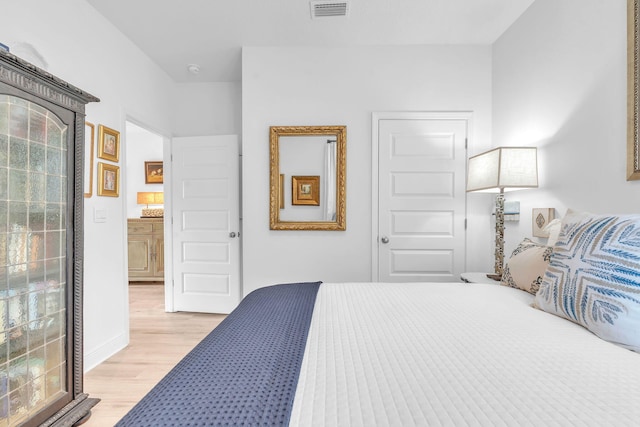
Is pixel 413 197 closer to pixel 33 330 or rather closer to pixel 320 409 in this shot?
pixel 320 409

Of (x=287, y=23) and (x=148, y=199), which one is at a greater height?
(x=287, y=23)

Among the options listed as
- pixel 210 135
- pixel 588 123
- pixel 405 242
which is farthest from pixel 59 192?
pixel 588 123

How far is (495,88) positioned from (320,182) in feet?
5.80

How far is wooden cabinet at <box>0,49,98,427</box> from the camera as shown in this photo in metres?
1.30

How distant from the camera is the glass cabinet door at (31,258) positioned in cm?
129

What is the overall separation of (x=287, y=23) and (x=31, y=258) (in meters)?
2.30

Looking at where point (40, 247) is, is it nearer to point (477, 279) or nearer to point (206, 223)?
point (206, 223)

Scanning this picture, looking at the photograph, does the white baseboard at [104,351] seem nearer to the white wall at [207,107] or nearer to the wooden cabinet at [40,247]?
the wooden cabinet at [40,247]

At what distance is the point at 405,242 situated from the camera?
9.37ft

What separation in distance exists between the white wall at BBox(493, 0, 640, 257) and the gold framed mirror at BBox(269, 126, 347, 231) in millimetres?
1420

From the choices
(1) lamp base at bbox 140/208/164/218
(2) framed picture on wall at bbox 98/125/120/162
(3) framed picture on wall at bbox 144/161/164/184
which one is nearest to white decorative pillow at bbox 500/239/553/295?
(2) framed picture on wall at bbox 98/125/120/162

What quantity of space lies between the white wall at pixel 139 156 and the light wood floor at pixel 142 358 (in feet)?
7.05

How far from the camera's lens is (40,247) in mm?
1446

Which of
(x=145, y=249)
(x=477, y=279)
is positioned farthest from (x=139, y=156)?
(x=477, y=279)
